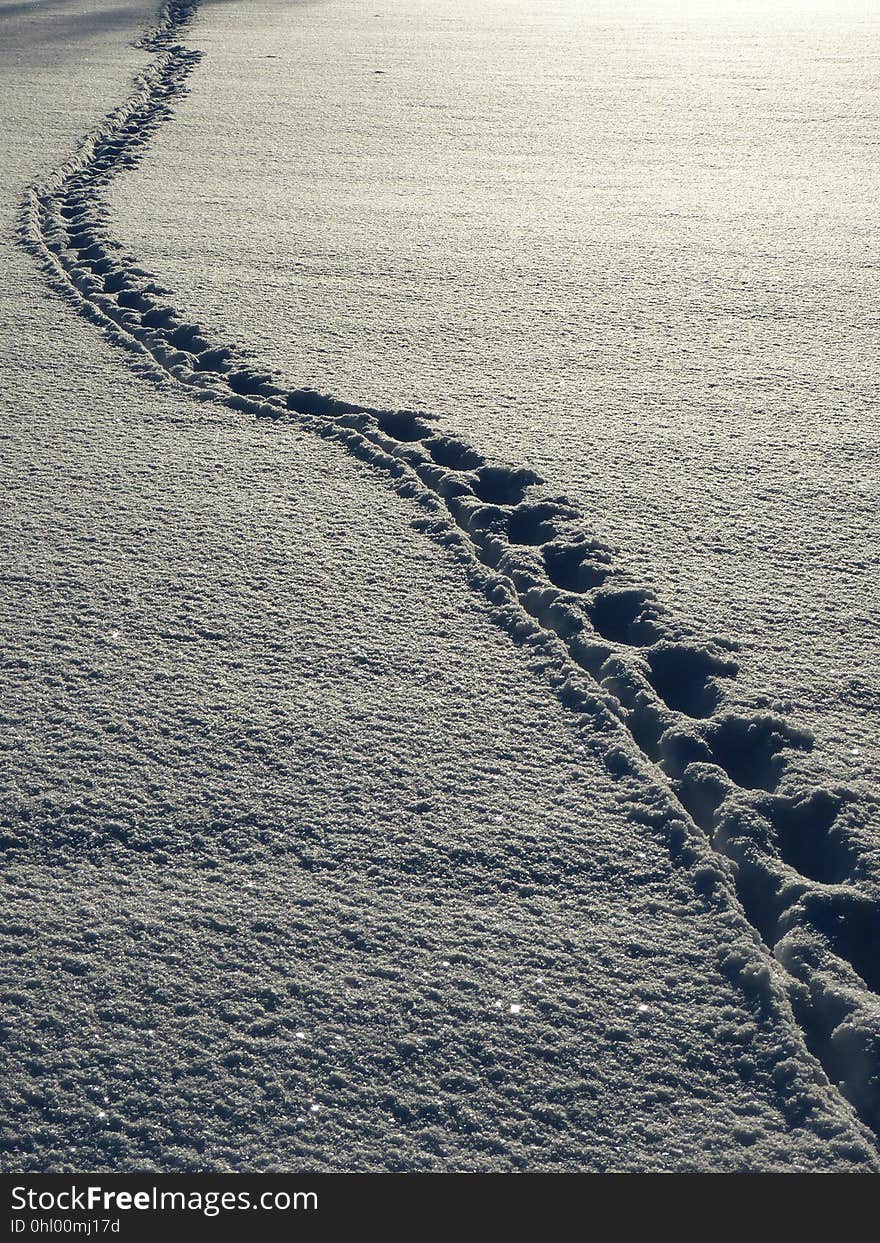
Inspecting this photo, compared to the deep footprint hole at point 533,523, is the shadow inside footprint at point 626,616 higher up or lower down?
lower down

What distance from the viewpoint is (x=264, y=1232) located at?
104 cm

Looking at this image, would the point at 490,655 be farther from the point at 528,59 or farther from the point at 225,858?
the point at 528,59

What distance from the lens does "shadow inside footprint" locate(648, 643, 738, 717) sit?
1.62 metres

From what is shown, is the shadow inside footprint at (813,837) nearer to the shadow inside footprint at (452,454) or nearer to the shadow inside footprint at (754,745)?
the shadow inside footprint at (754,745)

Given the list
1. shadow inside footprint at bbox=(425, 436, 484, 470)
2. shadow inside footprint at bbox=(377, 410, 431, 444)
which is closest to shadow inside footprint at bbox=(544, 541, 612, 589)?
shadow inside footprint at bbox=(425, 436, 484, 470)

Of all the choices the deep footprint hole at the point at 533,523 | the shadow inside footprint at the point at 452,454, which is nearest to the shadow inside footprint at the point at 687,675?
the deep footprint hole at the point at 533,523

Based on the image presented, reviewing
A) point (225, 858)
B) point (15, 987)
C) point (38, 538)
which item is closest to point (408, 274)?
point (38, 538)

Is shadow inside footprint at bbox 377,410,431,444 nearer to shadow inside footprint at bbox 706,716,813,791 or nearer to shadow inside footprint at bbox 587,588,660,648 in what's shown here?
shadow inside footprint at bbox 587,588,660,648

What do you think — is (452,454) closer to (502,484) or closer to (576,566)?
(502,484)

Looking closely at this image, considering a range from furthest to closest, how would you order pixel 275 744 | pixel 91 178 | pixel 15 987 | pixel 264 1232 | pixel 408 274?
pixel 91 178
pixel 408 274
pixel 275 744
pixel 15 987
pixel 264 1232

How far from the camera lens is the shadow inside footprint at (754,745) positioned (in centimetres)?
149

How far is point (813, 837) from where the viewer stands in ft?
4.57

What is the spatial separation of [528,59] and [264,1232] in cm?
601

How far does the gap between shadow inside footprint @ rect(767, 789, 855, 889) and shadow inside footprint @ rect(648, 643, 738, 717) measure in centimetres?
22
